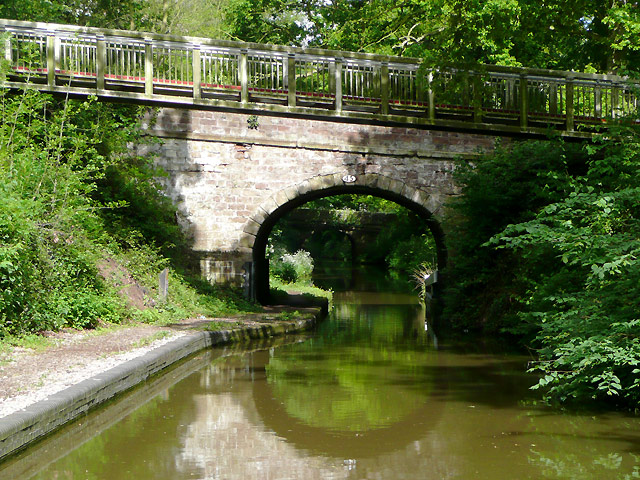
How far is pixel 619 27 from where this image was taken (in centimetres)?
1948

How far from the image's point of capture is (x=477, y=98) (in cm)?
1608

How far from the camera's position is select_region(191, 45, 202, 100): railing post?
15.8 m

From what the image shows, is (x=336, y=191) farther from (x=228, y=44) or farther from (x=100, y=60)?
(x=100, y=60)

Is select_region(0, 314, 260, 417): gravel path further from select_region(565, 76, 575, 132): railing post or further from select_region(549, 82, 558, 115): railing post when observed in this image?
select_region(565, 76, 575, 132): railing post

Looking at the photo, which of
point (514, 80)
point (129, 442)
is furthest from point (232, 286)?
point (129, 442)

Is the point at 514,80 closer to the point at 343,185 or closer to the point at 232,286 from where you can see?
the point at 343,185

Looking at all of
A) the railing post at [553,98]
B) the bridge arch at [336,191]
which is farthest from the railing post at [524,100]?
the bridge arch at [336,191]

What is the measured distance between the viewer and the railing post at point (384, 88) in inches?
639

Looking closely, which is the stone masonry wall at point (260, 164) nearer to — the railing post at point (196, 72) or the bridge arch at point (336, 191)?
the bridge arch at point (336, 191)

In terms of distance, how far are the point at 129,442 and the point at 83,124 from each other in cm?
1048

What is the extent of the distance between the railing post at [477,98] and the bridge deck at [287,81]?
2 centimetres

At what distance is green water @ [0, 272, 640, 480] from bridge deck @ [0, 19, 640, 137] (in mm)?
6908

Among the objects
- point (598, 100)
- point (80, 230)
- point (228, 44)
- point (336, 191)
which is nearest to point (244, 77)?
point (228, 44)

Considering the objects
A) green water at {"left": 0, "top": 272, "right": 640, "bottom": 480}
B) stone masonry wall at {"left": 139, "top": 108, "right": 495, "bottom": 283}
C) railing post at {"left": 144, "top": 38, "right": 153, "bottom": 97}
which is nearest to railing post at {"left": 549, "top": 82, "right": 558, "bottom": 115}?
stone masonry wall at {"left": 139, "top": 108, "right": 495, "bottom": 283}
